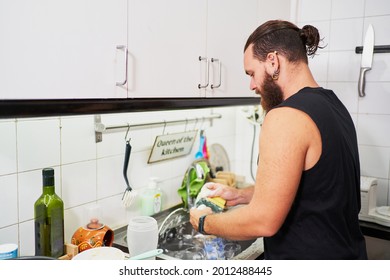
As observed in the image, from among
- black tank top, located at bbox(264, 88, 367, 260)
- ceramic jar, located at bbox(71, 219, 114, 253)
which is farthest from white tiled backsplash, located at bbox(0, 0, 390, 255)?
black tank top, located at bbox(264, 88, 367, 260)

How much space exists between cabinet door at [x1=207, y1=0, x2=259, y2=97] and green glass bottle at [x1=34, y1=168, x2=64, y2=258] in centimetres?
67

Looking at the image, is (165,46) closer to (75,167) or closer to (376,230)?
(75,167)

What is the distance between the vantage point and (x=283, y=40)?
1073 mm

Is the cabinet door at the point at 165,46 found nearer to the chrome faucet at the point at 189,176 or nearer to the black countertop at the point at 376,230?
the chrome faucet at the point at 189,176

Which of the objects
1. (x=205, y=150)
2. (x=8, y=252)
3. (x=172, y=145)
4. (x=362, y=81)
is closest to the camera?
(x=8, y=252)

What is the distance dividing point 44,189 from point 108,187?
351 millimetres

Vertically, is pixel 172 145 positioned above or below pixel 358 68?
below

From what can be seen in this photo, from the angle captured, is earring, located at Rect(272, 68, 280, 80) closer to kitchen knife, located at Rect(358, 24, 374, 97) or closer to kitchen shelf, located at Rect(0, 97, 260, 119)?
kitchen shelf, located at Rect(0, 97, 260, 119)

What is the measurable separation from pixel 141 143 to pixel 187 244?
0.47m

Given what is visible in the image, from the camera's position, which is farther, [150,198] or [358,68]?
[358,68]

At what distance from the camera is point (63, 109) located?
0.89 metres

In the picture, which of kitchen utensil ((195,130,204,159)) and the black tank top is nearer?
the black tank top

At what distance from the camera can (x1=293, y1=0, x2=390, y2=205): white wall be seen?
1.81 meters

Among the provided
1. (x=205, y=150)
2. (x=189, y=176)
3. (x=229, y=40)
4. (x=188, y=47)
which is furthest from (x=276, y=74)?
(x=205, y=150)
